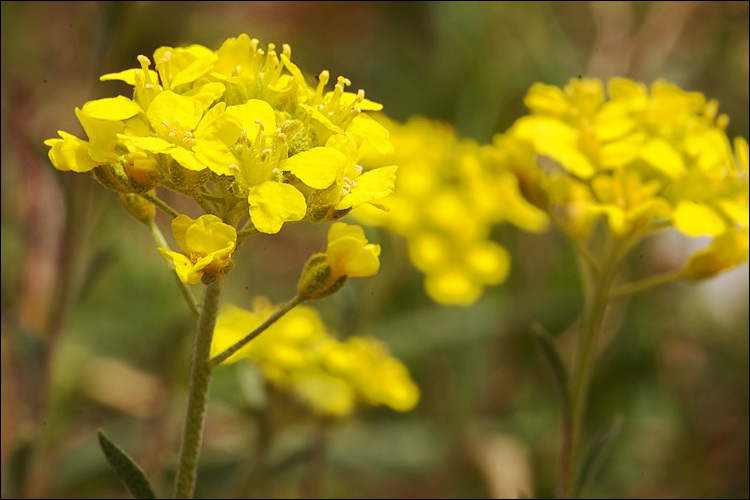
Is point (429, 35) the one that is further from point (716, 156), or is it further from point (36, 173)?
point (716, 156)

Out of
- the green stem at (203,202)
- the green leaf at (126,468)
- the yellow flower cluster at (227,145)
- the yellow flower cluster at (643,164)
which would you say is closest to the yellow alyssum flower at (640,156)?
the yellow flower cluster at (643,164)

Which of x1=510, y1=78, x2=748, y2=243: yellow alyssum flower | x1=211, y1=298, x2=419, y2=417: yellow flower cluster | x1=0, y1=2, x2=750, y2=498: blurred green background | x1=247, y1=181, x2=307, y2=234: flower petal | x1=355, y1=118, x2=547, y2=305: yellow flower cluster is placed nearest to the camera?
x1=247, y1=181, x2=307, y2=234: flower petal

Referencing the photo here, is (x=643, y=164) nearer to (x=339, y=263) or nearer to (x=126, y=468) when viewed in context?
(x=339, y=263)

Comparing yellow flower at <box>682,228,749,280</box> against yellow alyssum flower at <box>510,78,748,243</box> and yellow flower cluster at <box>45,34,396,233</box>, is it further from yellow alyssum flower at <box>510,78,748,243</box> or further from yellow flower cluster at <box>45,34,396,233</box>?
yellow flower cluster at <box>45,34,396,233</box>

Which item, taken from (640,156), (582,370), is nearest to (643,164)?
(640,156)

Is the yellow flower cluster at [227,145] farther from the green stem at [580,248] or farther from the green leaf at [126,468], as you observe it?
the green stem at [580,248]

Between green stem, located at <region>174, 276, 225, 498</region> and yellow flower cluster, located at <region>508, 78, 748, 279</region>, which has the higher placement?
yellow flower cluster, located at <region>508, 78, 748, 279</region>

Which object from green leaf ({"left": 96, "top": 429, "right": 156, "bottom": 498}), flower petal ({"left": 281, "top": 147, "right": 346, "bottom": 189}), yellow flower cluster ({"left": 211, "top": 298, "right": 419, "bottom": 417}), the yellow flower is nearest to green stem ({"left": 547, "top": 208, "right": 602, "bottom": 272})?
the yellow flower
